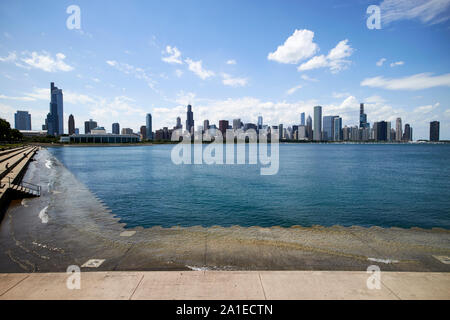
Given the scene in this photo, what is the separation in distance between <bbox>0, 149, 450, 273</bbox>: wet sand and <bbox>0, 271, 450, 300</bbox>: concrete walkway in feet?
6.06


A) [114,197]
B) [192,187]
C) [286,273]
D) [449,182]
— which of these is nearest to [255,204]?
[192,187]

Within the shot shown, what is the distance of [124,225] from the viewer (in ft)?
62.5

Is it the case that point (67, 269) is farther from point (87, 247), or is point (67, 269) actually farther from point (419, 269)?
point (419, 269)

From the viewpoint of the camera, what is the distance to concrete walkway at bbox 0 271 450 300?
23.2 ft

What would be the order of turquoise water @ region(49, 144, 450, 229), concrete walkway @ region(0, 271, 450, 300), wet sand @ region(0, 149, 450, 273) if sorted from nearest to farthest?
1. concrete walkway @ region(0, 271, 450, 300)
2. wet sand @ region(0, 149, 450, 273)
3. turquoise water @ region(49, 144, 450, 229)

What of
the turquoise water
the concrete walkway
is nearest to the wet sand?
the concrete walkway

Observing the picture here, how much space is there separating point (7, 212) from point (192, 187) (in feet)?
72.4

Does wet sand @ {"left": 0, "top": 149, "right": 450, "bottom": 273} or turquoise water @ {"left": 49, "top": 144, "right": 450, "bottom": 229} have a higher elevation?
wet sand @ {"left": 0, "top": 149, "right": 450, "bottom": 273}

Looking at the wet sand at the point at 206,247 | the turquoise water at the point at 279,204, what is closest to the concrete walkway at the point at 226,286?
the wet sand at the point at 206,247

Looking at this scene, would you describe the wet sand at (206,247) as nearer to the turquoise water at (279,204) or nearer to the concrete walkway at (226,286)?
the concrete walkway at (226,286)

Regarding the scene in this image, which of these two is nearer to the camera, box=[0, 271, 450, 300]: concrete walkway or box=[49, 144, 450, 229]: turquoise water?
box=[0, 271, 450, 300]: concrete walkway

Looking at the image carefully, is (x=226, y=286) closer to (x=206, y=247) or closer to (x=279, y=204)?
(x=206, y=247)

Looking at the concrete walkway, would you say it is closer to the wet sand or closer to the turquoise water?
the wet sand

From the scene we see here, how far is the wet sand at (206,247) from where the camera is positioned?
10.4 metres
